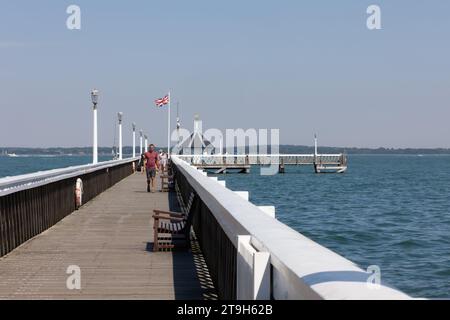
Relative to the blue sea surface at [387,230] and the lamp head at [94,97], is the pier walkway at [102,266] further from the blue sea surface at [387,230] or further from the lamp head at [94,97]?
the lamp head at [94,97]

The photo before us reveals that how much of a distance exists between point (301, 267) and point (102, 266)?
7.24m

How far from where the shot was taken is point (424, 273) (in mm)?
25250

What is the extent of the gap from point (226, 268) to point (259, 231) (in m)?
1.59

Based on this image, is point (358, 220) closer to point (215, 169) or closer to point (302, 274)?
point (302, 274)

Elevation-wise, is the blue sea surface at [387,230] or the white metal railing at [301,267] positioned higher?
the white metal railing at [301,267]

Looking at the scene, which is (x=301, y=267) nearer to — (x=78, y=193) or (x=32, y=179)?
(x=32, y=179)

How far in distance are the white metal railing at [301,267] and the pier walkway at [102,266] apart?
2129mm

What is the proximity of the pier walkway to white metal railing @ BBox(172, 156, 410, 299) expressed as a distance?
2129 millimetres

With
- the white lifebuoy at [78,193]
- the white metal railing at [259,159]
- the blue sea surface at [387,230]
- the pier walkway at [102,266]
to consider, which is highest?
the white lifebuoy at [78,193]

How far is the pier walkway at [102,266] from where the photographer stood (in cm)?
920

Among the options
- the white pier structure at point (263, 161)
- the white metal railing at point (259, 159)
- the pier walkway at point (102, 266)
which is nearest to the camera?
the pier walkway at point (102, 266)

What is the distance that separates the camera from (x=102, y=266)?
36.9 feet

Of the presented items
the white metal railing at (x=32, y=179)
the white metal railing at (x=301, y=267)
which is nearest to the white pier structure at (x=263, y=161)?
the white metal railing at (x=32, y=179)
